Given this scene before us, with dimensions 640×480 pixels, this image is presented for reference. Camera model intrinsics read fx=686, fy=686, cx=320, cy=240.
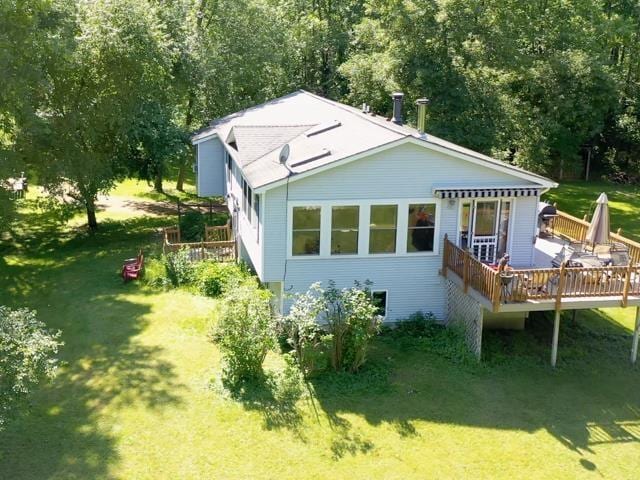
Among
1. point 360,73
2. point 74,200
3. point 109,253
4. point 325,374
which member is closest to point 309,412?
point 325,374

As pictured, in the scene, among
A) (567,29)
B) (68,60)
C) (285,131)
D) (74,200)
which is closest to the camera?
(285,131)

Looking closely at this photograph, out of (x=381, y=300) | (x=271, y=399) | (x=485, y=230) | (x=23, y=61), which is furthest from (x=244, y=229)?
(x=23, y=61)

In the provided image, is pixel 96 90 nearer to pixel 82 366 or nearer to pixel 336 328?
pixel 82 366

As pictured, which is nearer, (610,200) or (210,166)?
(210,166)

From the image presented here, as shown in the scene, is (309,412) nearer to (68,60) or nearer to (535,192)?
(535,192)

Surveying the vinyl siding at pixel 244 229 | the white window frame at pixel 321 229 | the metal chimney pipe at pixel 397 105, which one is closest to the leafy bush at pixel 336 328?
the white window frame at pixel 321 229
